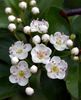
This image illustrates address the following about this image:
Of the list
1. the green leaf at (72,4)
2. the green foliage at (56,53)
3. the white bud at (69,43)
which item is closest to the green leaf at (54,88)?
the green foliage at (56,53)

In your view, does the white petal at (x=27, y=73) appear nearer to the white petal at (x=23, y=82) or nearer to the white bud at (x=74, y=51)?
the white petal at (x=23, y=82)

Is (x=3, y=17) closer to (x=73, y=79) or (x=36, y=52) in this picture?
(x=36, y=52)

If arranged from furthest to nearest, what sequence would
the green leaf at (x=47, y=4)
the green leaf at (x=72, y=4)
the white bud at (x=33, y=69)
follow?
the green leaf at (x=72, y=4), the green leaf at (x=47, y=4), the white bud at (x=33, y=69)

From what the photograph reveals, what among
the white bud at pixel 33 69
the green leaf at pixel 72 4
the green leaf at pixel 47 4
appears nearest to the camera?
the white bud at pixel 33 69

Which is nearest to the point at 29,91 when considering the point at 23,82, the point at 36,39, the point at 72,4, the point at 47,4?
the point at 23,82

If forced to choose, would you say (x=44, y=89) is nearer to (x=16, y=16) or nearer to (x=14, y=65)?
(x=14, y=65)

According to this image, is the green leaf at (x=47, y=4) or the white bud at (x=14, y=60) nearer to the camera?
the white bud at (x=14, y=60)

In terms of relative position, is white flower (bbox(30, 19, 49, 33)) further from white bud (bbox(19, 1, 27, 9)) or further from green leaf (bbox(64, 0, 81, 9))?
green leaf (bbox(64, 0, 81, 9))

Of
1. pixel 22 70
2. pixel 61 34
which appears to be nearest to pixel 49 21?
pixel 61 34
